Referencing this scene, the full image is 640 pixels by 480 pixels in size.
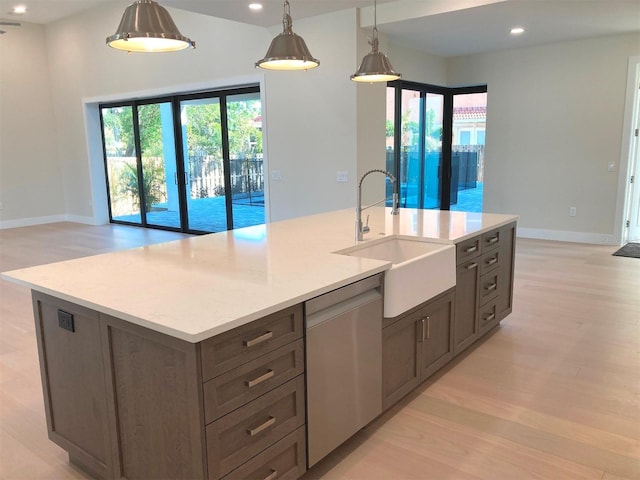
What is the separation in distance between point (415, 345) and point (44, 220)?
9.04 meters

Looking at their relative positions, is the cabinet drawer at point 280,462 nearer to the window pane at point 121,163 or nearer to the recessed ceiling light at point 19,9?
the window pane at point 121,163

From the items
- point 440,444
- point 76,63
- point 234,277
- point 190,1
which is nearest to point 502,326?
point 440,444

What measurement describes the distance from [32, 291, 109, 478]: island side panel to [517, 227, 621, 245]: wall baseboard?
669cm

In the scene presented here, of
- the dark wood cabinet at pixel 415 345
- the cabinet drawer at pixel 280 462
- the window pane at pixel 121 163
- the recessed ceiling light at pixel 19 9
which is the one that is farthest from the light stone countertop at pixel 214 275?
the recessed ceiling light at pixel 19 9

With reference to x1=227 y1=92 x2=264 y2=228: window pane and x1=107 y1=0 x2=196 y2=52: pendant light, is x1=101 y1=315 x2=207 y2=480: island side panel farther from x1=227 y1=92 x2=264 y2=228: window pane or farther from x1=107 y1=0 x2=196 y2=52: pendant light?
x1=227 y1=92 x2=264 y2=228: window pane

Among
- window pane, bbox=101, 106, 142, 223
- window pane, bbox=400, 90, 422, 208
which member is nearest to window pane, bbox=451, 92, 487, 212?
window pane, bbox=400, 90, 422, 208

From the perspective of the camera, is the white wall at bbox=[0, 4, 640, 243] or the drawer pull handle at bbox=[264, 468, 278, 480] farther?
the white wall at bbox=[0, 4, 640, 243]

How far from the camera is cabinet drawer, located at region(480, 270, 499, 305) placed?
3.37 m

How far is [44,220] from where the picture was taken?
9492mm

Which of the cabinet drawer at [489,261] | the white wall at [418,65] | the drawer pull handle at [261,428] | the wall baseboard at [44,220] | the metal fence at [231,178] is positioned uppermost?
the white wall at [418,65]

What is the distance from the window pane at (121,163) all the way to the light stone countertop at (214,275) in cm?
648

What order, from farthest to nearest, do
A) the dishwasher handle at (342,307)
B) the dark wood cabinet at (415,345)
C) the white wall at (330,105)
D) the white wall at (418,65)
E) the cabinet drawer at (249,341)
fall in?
the white wall at (418,65) → the white wall at (330,105) → the dark wood cabinet at (415,345) → the dishwasher handle at (342,307) → the cabinet drawer at (249,341)

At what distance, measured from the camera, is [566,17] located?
5262 mm

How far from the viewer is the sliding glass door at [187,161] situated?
285 inches
